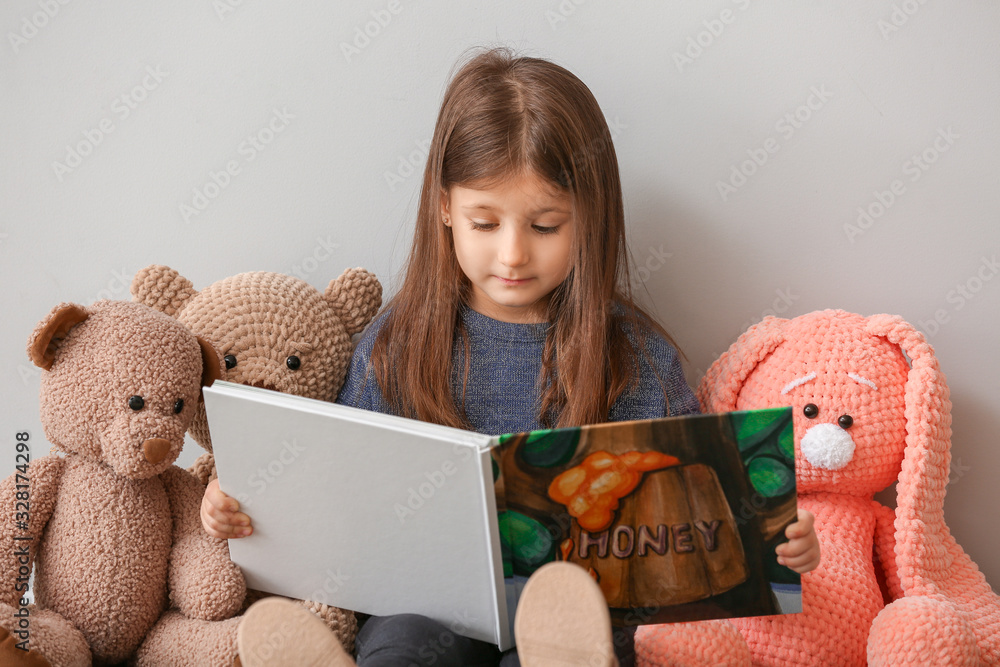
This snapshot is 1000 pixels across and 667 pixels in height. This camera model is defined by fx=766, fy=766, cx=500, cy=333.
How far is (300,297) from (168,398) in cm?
24

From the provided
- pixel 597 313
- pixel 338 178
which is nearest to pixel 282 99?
pixel 338 178

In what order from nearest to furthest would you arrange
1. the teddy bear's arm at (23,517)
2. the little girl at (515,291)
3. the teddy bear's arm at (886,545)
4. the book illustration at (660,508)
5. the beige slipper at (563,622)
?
the beige slipper at (563,622) → the book illustration at (660,508) → the teddy bear's arm at (23,517) → the little girl at (515,291) → the teddy bear's arm at (886,545)

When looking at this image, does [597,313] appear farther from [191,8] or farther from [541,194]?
[191,8]

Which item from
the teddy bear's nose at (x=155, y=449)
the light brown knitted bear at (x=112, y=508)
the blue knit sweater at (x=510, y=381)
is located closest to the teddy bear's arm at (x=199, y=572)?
the light brown knitted bear at (x=112, y=508)

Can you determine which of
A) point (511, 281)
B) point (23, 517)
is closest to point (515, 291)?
point (511, 281)

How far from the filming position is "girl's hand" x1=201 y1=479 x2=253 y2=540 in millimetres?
839

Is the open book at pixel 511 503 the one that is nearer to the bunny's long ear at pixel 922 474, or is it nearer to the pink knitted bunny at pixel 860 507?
the pink knitted bunny at pixel 860 507

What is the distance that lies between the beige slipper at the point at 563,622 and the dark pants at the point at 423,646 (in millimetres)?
225

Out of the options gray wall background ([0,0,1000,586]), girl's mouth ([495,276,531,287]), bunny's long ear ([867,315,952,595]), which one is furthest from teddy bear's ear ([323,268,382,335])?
bunny's long ear ([867,315,952,595])

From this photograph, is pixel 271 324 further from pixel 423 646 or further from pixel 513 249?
pixel 423 646

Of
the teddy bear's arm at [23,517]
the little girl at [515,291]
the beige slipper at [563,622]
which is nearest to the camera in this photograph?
the beige slipper at [563,622]

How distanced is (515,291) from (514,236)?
0.08 meters

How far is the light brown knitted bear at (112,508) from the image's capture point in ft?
2.75

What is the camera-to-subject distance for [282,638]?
0.62m
